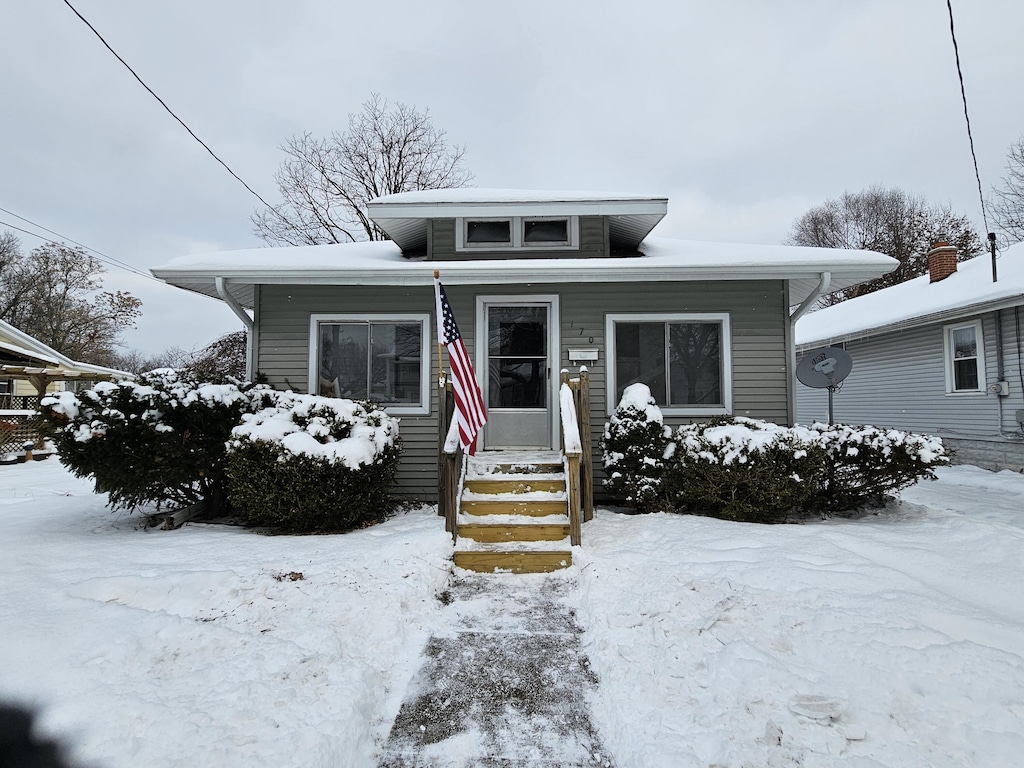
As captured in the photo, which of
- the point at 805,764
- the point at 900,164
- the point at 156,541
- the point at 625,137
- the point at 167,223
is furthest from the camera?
the point at 900,164

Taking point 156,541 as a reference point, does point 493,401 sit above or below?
above

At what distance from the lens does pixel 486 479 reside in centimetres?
559

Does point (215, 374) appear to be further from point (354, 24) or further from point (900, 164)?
point (900, 164)

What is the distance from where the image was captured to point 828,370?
7.65 m

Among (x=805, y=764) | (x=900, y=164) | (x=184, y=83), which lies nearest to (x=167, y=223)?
(x=184, y=83)

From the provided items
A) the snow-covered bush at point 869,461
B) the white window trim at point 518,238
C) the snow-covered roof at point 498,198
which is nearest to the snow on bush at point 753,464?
the snow-covered bush at point 869,461

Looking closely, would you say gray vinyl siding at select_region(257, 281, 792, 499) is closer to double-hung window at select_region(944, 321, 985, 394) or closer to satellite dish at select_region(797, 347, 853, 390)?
satellite dish at select_region(797, 347, 853, 390)

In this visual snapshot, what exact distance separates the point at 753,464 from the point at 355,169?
19.2 m

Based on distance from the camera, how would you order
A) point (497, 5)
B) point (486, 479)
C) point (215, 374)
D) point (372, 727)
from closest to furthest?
point (372, 727) → point (486, 479) → point (215, 374) → point (497, 5)

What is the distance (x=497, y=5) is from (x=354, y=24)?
2796mm

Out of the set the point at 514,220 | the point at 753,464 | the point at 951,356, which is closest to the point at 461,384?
the point at 753,464

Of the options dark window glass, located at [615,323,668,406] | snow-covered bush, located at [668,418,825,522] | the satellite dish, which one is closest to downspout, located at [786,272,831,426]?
the satellite dish

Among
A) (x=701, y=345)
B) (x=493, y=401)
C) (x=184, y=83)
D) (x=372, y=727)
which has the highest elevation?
(x=184, y=83)

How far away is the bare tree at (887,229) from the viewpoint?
23.6 m
